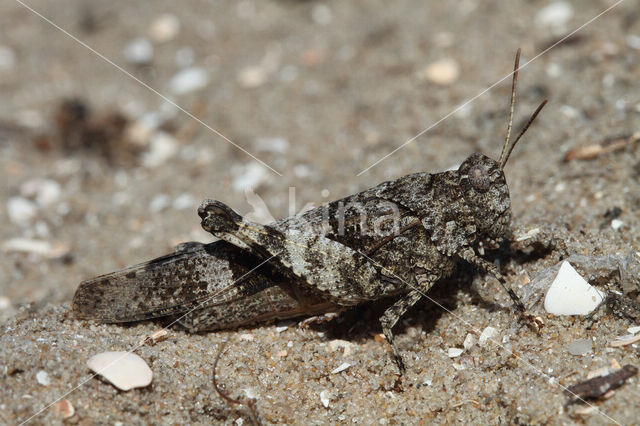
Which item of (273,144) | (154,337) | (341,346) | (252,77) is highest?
(252,77)

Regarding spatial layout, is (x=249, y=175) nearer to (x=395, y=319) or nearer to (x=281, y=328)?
(x=281, y=328)

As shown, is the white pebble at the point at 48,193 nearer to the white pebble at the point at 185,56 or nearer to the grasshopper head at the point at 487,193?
the white pebble at the point at 185,56

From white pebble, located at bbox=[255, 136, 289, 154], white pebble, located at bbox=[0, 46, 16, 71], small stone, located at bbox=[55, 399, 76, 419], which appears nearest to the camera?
small stone, located at bbox=[55, 399, 76, 419]

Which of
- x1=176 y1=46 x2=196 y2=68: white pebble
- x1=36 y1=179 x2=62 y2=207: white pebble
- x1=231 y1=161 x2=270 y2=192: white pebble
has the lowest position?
x1=231 y1=161 x2=270 y2=192: white pebble

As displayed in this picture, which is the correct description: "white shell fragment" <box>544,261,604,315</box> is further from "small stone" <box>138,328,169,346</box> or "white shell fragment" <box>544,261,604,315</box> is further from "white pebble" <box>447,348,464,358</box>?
"small stone" <box>138,328,169,346</box>

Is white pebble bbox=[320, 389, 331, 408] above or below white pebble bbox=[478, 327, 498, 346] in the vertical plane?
above

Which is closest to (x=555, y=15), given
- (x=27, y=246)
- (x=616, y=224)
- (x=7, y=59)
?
(x=616, y=224)

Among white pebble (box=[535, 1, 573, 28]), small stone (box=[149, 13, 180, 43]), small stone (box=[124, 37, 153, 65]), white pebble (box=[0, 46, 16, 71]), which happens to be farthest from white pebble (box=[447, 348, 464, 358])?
white pebble (box=[0, 46, 16, 71])
